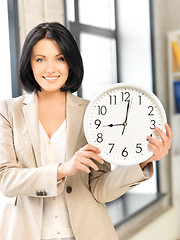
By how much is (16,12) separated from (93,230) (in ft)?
3.72

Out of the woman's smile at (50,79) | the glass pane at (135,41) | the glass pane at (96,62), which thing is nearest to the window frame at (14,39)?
the woman's smile at (50,79)

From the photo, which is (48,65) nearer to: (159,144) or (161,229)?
(159,144)

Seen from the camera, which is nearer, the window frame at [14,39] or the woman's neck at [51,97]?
the woman's neck at [51,97]

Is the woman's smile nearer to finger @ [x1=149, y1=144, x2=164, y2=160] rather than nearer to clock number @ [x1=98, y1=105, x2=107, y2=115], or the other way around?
clock number @ [x1=98, y1=105, x2=107, y2=115]

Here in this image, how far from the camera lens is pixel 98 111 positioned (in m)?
1.13

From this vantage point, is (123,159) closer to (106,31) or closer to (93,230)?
(93,230)

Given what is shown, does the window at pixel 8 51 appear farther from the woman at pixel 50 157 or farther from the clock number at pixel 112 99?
the clock number at pixel 112 99

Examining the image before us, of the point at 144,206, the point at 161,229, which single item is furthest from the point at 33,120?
the point at 161,229

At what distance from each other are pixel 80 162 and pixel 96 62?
210 centimetres

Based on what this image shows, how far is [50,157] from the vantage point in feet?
3.93

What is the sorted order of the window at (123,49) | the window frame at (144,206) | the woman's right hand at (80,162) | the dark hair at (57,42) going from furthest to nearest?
the window at (123,49), the window frame at (144,206), the dark hair at (57,42), the woman's right hand at (80,162)

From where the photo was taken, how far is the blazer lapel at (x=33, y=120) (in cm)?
117

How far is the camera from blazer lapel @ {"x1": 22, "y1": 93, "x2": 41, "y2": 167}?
1.17 m

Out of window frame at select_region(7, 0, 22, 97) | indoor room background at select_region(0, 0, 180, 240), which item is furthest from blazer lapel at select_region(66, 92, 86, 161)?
indoor room background at select_region(0, 0, 180, 240)
